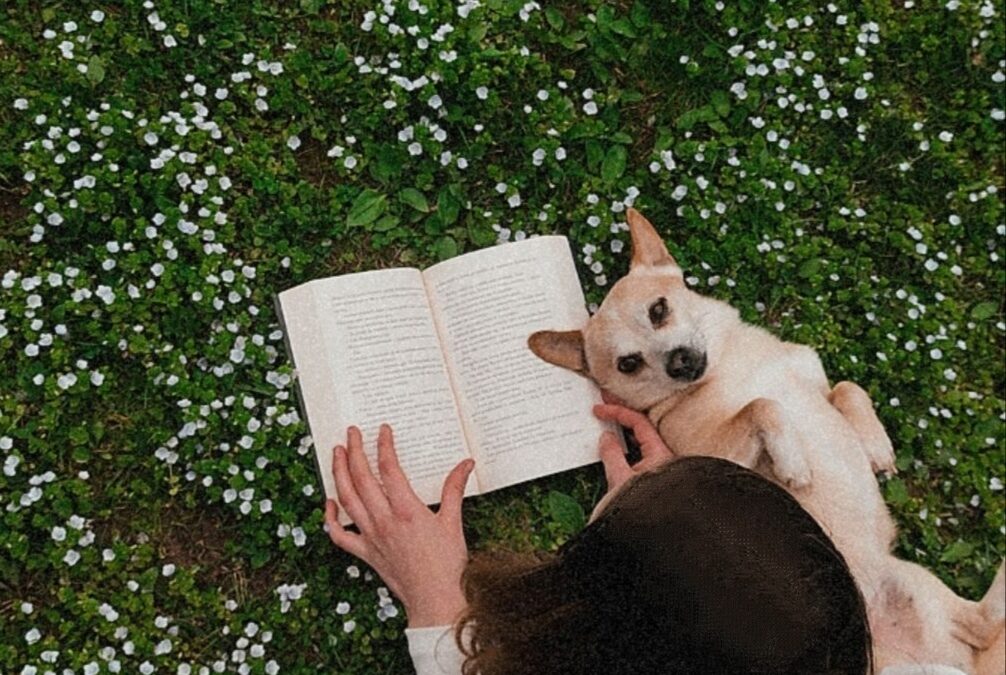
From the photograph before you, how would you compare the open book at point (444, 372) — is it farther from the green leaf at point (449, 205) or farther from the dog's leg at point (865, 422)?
the dog's leg at point (865, 422)

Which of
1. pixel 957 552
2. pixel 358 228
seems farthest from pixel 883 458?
pixel 358 228

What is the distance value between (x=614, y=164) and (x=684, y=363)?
91 centimetres

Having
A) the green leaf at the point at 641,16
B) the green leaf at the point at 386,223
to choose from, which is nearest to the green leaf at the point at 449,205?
the green leaf at the point at 386,223

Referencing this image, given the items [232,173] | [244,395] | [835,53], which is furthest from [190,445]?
[835,53]

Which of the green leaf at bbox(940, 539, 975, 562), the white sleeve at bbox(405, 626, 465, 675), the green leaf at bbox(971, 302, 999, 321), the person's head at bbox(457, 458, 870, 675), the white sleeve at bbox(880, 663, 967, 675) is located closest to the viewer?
the person's head at bbox(457, 458, 870, 675)

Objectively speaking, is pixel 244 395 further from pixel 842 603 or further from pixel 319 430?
pixel 842 603

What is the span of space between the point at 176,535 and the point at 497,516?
1106 millimetres

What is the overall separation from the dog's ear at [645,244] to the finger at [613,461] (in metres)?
0.63

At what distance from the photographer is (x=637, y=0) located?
4148 millimetres

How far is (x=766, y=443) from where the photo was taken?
3.33m

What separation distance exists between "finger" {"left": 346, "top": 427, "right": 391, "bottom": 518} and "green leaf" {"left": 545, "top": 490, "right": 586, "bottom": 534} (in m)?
0.62

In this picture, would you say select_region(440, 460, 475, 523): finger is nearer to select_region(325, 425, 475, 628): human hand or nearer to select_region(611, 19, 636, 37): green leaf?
select_region(325, 425, 475, 628): human hand

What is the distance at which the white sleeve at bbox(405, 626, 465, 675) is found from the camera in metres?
3.18

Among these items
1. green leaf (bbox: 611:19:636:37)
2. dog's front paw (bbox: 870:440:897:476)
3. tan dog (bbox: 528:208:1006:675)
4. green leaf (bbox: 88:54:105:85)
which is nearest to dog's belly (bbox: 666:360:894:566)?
tan dog (bbox: 528:208:1006:675)
